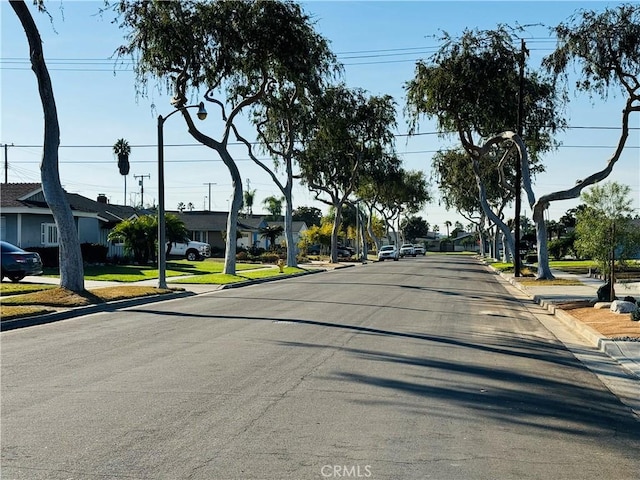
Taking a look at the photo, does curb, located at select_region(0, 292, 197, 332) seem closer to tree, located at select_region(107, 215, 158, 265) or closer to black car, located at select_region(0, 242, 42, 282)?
black car, located at select_region(0, 242, 42, 282)

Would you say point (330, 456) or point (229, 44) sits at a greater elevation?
point (229, 44)

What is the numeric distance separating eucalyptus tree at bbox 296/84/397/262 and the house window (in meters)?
16.6

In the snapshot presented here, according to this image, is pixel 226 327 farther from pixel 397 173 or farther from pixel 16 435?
pixel 397 173

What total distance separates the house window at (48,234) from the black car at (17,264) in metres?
11.3

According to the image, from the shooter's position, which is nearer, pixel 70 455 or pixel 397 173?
pixel 70 455

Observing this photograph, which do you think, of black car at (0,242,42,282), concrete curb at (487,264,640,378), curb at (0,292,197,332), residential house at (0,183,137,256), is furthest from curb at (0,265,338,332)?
residential house at (0,183,137,256)

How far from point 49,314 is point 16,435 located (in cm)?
1065

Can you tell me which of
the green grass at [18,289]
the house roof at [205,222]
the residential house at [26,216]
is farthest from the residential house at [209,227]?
the green grass at [18,289]

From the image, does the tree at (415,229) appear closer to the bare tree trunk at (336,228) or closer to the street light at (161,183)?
the bare tree trunk at (336,228)

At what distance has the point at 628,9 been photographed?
2700cm

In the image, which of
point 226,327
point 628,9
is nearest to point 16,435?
point 226,327

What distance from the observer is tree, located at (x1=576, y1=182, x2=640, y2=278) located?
71.8 ft

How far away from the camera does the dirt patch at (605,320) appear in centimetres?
1435

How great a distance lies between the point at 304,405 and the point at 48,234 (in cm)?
3481
